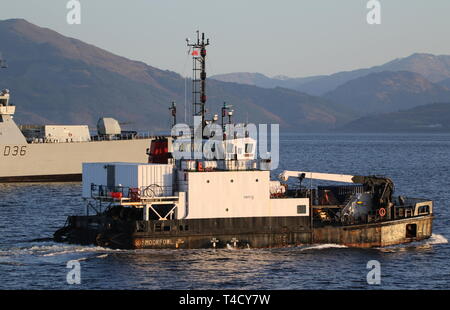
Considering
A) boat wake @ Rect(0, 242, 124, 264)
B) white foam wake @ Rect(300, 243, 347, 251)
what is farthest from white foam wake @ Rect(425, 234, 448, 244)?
boat wake @ Rect(0, 242, 124, 264)

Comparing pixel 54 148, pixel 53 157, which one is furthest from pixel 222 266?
pixel 54 148

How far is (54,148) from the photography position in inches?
3647

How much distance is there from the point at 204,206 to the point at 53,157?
50.6 m

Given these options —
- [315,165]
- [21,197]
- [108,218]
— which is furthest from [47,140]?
[108,218]

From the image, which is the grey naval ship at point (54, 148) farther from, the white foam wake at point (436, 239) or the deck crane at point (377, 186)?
the white foam wake at point (436, 239)

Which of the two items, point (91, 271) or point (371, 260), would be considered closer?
point (91, 271)

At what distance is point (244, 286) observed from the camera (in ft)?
126

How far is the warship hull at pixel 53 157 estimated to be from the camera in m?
89.9

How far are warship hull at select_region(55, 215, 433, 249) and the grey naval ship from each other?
Answer: 44.0 metres

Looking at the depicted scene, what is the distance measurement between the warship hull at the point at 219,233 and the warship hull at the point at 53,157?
144 feet

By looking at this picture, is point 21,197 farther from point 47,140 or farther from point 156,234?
point 156,234

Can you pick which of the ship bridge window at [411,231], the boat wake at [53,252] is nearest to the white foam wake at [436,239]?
the ship bridge window at [411,231]

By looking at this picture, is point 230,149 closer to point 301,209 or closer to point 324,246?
point 301,209
